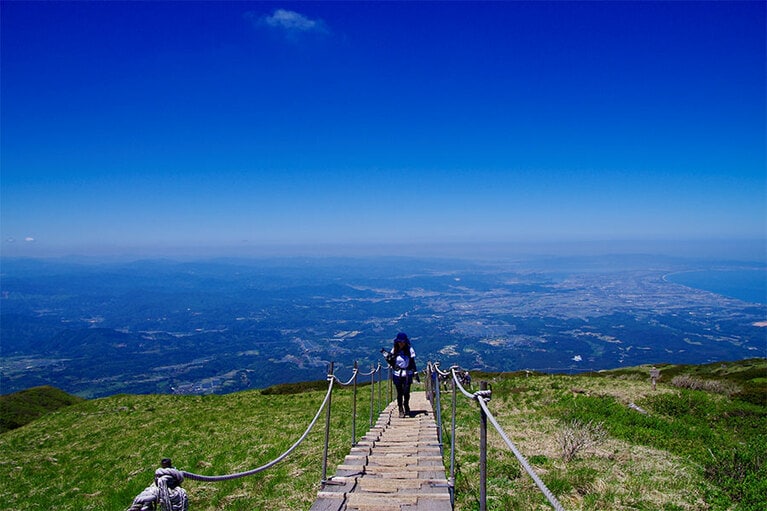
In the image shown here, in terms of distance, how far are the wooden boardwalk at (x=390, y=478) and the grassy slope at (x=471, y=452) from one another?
79 centimetres

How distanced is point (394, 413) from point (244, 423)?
19.5ft

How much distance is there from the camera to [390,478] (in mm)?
6176

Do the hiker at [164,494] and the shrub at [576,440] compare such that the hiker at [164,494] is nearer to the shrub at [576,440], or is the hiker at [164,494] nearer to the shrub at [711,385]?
the shrub at [576,440]

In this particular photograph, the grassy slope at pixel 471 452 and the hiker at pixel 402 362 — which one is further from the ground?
the hiker at pixel 402 362

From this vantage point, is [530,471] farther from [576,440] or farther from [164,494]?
[576,440]

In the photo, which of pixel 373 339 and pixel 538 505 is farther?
pixel 373 339

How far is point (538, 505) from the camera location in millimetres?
6215

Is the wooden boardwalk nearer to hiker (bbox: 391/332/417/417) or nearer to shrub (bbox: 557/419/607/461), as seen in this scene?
hiker (bbox: 391/332/417/417)

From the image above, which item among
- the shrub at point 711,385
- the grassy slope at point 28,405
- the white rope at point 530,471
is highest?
the white rope at point 530,471

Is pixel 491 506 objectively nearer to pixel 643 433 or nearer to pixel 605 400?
pixel 643 433

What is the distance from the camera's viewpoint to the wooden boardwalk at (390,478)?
5191 mm

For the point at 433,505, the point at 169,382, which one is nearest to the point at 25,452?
the point at 433,505

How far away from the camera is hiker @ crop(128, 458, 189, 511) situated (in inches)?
107

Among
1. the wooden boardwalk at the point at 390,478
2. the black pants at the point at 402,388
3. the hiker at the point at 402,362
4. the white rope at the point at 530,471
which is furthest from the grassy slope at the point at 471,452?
the white rope at the point at 530,471
